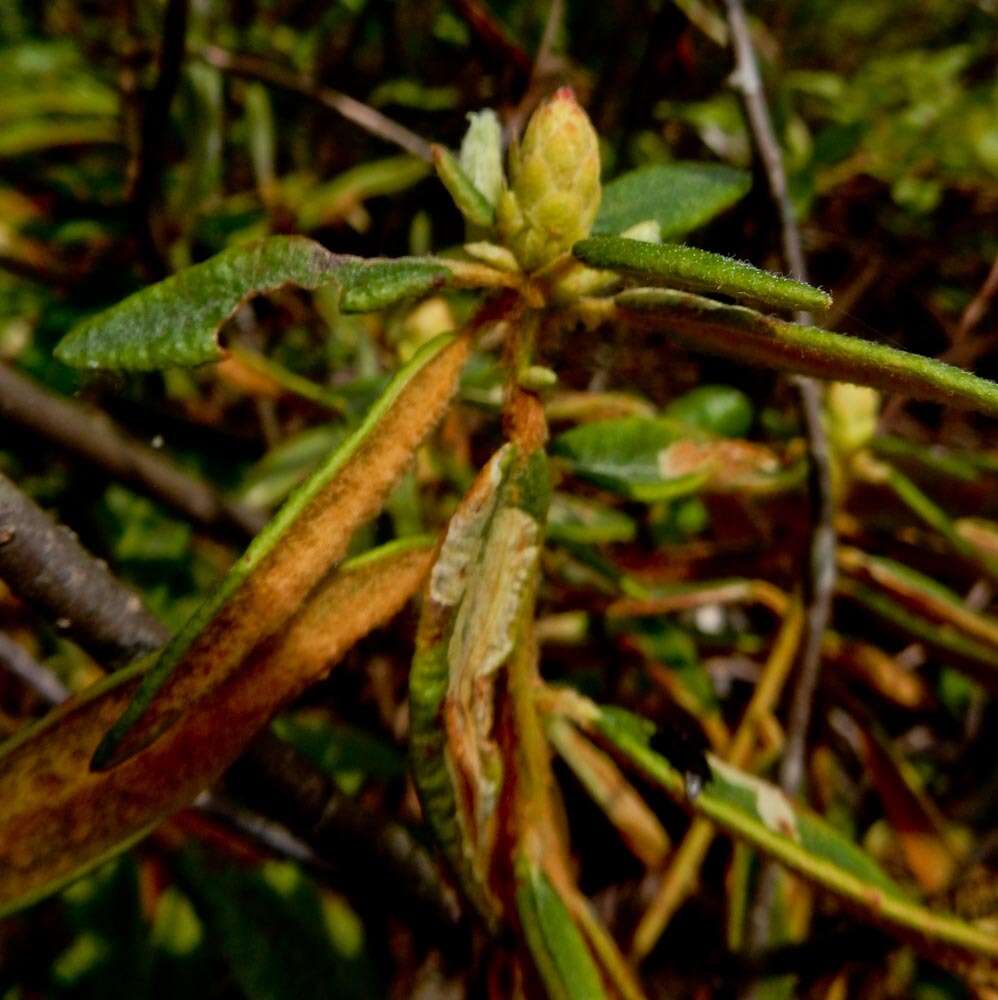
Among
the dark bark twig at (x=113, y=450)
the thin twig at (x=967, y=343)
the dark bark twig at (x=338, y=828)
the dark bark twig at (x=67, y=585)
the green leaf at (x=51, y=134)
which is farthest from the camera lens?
the green leaf at (x=51, y=134)

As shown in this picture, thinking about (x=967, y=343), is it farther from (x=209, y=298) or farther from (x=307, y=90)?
(x=209, y=298)

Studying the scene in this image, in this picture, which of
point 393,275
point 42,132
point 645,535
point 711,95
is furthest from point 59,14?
point 393,275

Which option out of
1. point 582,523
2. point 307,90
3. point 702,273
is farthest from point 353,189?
point 702,273

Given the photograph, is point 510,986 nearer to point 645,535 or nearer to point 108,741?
point 108,741

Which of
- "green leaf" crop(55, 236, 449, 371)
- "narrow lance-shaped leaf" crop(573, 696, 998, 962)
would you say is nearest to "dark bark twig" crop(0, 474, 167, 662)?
"green leaf" crop(55, 236, 449, 371)

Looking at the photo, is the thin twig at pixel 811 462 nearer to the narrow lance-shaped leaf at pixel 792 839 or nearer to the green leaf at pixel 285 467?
the narrow lance-shaped leaf at pixel 792 839

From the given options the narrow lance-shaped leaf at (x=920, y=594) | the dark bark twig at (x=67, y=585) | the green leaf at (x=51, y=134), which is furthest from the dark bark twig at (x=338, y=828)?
the green leaf at (x=51, y=134)

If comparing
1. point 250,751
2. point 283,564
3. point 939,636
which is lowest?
point 939,636
